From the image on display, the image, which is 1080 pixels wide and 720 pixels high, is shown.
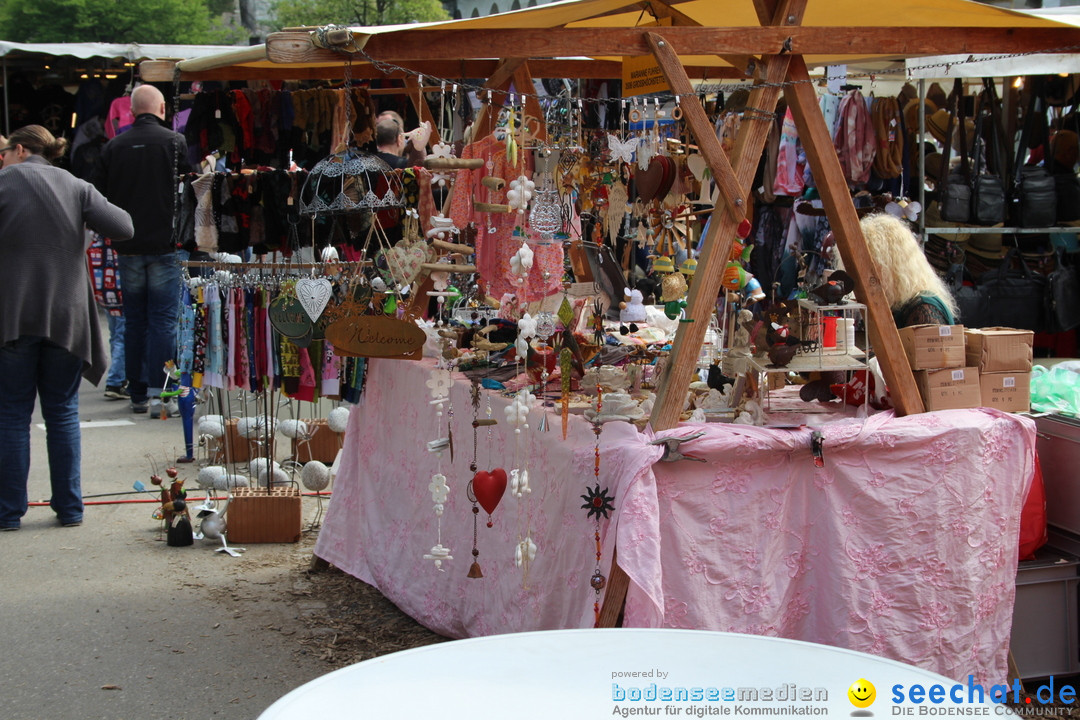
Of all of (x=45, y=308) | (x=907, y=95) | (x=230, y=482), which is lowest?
(x=230, y=482)

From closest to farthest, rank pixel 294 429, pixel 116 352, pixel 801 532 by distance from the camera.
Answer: pixel 801 532 → pixel 294 429 → pixel 116 352

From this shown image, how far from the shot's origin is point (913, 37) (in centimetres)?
346

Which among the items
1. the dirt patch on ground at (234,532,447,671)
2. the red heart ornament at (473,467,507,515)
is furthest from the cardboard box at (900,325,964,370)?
the dirt patch on ground at (234,532,447,671)

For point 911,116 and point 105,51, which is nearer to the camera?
point 911,116

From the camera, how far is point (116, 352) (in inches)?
344

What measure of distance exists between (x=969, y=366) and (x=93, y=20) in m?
28.1

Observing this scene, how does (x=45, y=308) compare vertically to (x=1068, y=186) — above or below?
below

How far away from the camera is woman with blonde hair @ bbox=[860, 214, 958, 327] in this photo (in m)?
3.79

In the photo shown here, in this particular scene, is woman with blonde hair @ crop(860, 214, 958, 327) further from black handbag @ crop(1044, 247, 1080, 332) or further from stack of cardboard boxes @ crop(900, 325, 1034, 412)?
black handbag @ crop(1044, 247, 1080, 332)

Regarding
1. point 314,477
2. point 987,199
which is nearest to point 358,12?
point 987,199

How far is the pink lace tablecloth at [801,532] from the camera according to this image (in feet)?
10.3

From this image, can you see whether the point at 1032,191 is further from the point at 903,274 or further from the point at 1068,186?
the point at 903,274

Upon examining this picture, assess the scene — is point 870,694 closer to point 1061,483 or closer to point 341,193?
point 1061,483

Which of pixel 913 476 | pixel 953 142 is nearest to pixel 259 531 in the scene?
pixel 913 476
